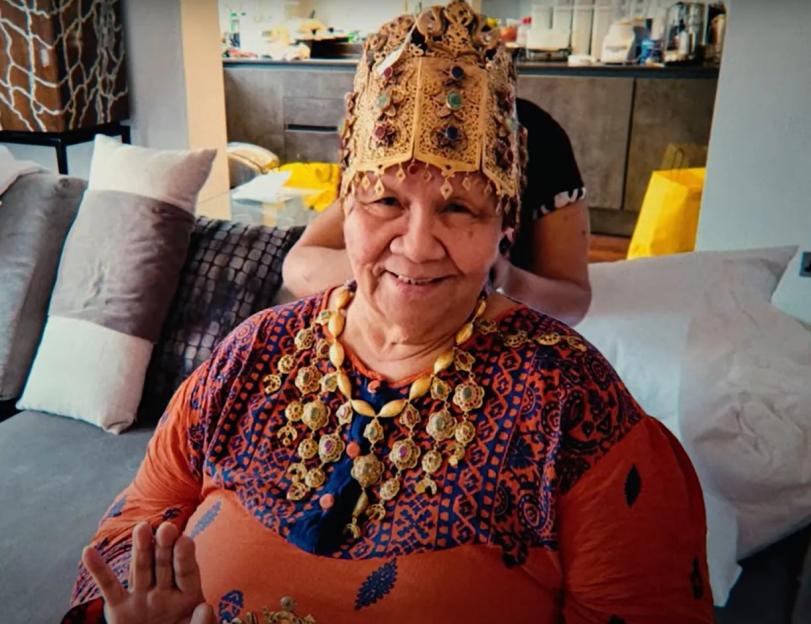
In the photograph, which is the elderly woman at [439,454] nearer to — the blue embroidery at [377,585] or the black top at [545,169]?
the blue embroidery at [377,585]

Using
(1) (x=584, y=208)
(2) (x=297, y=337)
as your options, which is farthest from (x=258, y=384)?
(1) (x=584, y=208)

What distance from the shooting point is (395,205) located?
0.93 meters

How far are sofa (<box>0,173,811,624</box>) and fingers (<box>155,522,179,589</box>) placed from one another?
625 mm

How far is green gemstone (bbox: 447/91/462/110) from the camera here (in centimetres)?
90

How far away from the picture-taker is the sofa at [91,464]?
4.42 ft

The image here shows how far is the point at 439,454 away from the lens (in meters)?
0.94

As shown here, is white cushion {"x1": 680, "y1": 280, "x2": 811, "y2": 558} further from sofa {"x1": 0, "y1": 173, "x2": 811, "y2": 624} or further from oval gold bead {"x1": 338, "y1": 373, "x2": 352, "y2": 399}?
oval gold bead {"x1": 338, "y1": 373, "x2": 352, "y2": 399}

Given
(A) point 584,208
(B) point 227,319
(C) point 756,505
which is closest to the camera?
(C) point 756,505

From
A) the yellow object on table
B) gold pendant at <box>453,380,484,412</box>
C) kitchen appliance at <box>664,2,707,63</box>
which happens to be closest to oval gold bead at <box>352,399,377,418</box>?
gold pendant at <box>453,380,484,412</box>

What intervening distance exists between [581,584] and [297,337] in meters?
0.49

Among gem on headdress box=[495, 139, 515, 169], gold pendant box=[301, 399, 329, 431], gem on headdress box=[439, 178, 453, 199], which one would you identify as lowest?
gold pendant box=[301, 399, 329, 431]

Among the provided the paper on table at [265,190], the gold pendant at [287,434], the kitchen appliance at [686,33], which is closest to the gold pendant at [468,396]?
the gold pendant at [287,434]

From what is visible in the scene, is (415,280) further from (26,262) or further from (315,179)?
(315,179)

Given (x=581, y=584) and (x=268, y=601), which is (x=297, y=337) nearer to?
(x=268, y=601)
